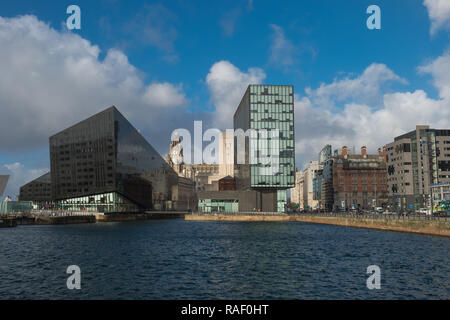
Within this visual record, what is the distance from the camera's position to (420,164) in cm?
18412

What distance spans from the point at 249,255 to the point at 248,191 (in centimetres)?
10996

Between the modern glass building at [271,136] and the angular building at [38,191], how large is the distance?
9517 centimetres

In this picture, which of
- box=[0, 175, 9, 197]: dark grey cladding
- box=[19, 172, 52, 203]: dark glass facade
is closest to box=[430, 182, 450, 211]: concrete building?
box=[0, 175, 9, 197]: dark grey cladding

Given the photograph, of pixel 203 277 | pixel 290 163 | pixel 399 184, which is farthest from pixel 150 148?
pixel 203 277

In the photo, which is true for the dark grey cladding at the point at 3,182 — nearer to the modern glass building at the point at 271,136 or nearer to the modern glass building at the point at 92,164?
the modern glass building at the point at 92,164

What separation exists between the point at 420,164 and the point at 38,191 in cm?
17372

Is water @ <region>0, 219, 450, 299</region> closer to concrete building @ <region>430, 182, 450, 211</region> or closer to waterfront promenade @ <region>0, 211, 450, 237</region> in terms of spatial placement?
waterfront promenade @ <region>0, 211, 450, 237</region>

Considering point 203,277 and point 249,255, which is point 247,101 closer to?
point 249,255

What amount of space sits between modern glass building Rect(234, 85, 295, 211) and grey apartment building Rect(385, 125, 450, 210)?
68.5 meters

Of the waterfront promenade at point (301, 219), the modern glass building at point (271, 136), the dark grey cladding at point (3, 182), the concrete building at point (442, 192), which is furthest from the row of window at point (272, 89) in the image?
the dark grey cladding at point (3, 182)

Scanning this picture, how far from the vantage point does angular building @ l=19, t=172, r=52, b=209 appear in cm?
18075

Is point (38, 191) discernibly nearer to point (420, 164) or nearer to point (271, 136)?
point (271, 136)

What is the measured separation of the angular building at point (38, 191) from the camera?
18075cm
